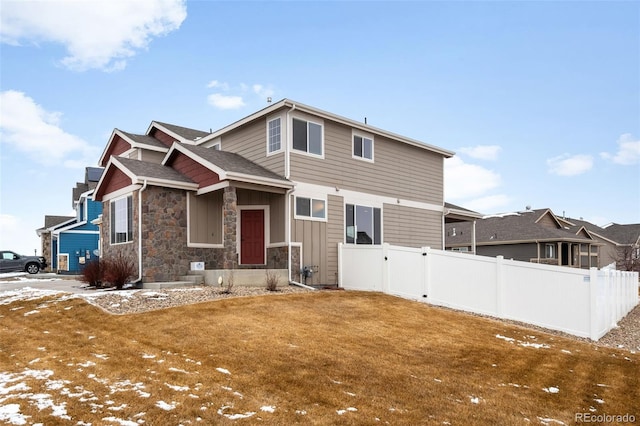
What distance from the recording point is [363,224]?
19438 mm

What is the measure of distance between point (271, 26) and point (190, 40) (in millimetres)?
3171

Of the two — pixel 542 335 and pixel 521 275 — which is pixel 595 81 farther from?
pixel 542 335

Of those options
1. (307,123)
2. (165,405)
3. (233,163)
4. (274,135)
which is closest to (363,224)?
(307,123)

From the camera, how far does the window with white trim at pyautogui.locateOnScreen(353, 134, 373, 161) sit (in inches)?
759

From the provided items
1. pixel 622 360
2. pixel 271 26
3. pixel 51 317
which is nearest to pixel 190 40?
pixel 271 26

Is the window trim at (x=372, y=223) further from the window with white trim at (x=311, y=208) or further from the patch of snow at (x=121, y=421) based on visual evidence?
the patch of snow at (x=121, y=421)

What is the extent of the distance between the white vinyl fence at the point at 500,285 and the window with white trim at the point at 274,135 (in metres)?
4.61

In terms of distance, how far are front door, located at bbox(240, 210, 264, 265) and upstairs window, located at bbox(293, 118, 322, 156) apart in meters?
2.80

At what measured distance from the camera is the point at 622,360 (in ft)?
33.3

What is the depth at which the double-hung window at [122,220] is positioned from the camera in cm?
1711

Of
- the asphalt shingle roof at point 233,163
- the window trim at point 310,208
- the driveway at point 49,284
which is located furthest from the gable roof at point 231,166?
the driveway at point 49,284

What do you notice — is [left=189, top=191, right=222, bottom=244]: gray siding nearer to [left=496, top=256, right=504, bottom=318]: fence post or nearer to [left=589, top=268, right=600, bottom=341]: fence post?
[left=496, top=256, right=504, bottom=318]: fence post

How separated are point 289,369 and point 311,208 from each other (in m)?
10.5

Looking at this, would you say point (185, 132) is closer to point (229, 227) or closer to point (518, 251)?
point (229, 227)
